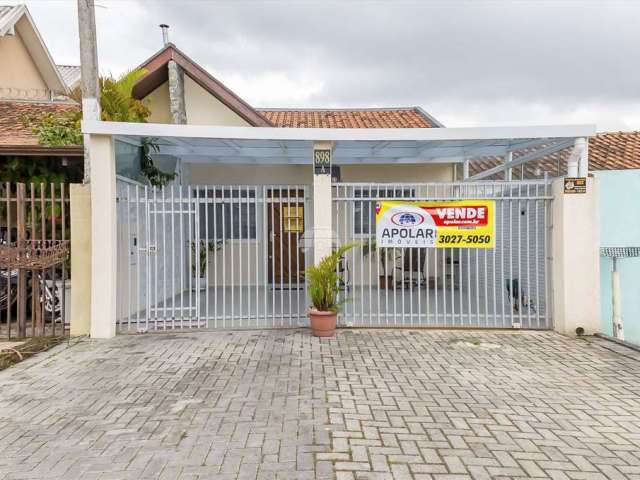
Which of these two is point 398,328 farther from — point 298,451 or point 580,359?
point 298,451

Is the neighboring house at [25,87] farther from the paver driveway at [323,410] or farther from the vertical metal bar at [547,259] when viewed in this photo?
the vertical metal bar at [547,259]

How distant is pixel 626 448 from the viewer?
3348 mm

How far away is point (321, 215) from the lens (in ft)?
22.4

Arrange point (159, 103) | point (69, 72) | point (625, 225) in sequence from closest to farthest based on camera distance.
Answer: point (625, 225) → point (159, 103) → point (69, 72)

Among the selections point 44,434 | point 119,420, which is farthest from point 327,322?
point 44,434

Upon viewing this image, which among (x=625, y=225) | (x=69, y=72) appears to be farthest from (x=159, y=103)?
(x=69, y=72)

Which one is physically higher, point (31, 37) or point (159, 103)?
point (31, 37)

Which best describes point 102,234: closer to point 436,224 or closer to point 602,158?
point 436,224

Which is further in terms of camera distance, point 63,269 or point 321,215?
point 321,215

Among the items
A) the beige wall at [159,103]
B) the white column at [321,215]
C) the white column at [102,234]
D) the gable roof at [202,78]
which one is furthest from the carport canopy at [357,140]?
the beige wall at [159,103]

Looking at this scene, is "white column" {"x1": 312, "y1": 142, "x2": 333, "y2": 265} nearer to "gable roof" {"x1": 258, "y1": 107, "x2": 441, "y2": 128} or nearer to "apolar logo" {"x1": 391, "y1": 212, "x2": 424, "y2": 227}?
"apolar logo" {"x1": 391, "y1": 212, "x2": 424, "y2": 227}

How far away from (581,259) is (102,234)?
6869mm

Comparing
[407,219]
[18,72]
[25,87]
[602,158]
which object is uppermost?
[18,72]

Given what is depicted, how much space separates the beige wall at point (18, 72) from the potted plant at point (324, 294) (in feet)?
44.0
